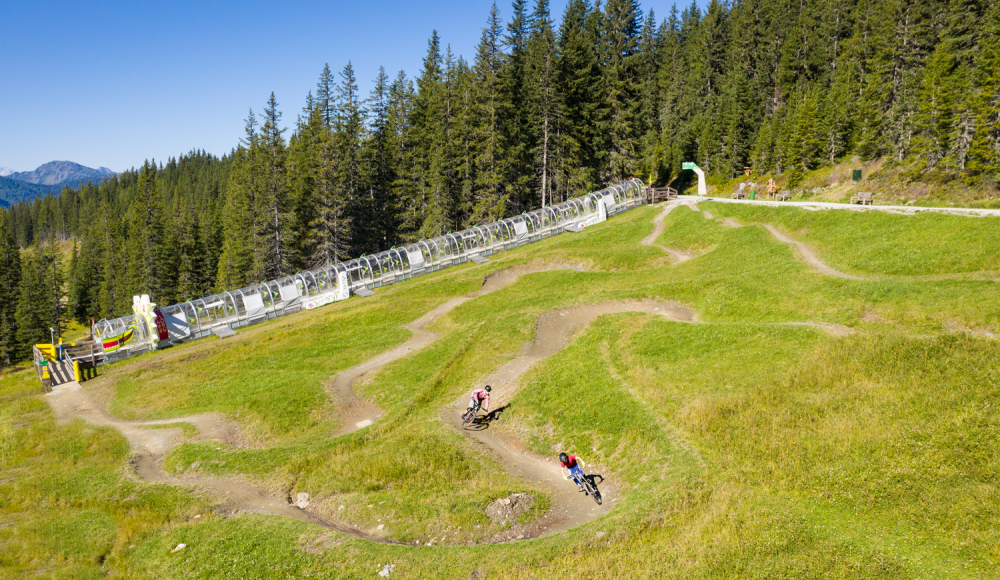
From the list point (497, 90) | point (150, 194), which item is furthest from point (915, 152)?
point (150, 194)

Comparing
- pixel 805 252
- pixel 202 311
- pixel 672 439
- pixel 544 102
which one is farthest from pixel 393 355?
pixel 544 102

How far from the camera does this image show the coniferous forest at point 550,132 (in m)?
53.7

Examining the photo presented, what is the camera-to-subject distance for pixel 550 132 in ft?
209

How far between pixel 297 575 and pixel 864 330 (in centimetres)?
2274

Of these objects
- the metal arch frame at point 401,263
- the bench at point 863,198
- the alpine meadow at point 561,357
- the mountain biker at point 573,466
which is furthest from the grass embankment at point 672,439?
the metal arch frame at point 401,263

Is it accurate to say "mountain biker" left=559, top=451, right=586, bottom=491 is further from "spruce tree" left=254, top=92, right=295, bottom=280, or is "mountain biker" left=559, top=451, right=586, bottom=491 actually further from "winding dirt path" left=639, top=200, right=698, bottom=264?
"spruce tree" left=254, top=92, right=295, bottom=280

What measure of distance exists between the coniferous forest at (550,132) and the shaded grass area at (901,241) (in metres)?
13.6

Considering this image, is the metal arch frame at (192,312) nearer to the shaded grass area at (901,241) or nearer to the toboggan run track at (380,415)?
the toboggan run track at (380,415)

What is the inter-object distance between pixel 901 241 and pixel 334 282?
42505 millimetres

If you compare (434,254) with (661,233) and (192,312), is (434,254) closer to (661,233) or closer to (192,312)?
(192,312)

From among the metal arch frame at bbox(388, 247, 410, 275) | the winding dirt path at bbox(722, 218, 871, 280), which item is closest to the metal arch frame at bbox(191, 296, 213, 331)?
the metal arch frame at bbox(388, 247, 410, 275)

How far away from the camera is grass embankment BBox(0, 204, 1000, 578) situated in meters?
12.6

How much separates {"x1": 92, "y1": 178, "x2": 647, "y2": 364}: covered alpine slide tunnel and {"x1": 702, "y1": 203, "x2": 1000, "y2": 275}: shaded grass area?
23062mm

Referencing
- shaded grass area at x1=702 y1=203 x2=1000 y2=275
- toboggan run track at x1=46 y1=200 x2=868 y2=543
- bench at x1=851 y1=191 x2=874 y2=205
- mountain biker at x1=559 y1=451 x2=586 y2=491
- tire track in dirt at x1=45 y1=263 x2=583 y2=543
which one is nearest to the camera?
mountain biker at x1=559 y1=451 x2=586 y2=491
